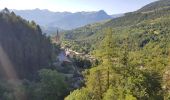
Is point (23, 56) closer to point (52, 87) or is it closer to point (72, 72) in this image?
point (72, 72)

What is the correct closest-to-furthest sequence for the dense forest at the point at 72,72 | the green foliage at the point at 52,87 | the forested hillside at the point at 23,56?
the dense forest at the point at 72,72
the green foliage at the point at 52,87
the forested hillside at the point at 23,56

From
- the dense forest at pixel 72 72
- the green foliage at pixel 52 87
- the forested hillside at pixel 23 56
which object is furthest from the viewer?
the forested hillside at pixel 23 56

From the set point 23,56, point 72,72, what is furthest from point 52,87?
point 72,72

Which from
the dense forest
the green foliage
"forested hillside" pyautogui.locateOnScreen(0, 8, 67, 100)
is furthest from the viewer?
"forested hillside" pyautogui.locateOnScreen(0, 8, 67, 100)

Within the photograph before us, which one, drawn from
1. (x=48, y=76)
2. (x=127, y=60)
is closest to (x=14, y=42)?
(x=48, y=76)

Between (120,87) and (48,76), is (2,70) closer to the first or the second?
(48,76)

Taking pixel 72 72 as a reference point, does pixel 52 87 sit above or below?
above

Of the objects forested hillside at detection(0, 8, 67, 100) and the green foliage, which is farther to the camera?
forested hillside at detection(0, 8, 67, 100)

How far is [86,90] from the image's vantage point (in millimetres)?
66000

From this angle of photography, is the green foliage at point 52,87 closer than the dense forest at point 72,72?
No

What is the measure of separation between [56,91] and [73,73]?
145ft

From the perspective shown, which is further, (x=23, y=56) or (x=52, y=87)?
(x=23, y=56)

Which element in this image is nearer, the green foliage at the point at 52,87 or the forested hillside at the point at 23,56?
the green foliage at the point at 52,87

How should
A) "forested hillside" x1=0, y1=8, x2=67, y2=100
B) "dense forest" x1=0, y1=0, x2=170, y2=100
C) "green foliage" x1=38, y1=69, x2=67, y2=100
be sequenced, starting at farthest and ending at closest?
"forested hillside" x1=0, y1=8, x2=67, y2=100, "green foliage" x1=38, y1=69, x2=67, y2=100, "dense forest" x1=0, y1=0, x2=170, y2=100
